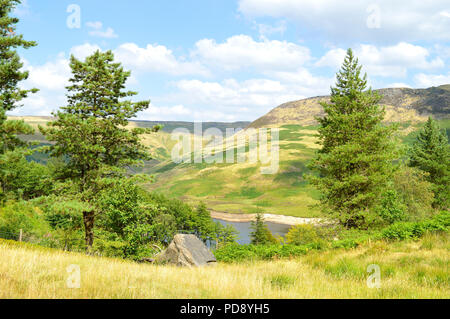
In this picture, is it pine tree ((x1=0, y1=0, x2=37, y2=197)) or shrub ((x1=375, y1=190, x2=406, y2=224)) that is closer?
pine tree ((x1=0, y1=0, x2=37, y2=197))

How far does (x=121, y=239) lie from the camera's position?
85.8 ft

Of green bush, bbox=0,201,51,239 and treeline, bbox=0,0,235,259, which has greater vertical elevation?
treeline, bbox=0,0,235,259

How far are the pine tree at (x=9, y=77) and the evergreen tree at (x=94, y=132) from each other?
2.96 metres

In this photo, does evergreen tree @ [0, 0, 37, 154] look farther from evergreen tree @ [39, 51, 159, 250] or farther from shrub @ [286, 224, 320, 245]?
shrub @ [286, 224, 320, 245]

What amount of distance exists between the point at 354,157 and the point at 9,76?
1073 inches

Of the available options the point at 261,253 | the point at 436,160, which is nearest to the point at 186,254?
the point at 261,253

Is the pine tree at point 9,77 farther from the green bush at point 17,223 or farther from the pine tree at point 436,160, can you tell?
the pine tree at point 436,160

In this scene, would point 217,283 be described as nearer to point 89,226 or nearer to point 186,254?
point 186,254

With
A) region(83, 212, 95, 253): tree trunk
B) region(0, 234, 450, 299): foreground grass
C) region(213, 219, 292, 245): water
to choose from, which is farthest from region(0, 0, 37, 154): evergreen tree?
region(213, 219, 292, 245): water

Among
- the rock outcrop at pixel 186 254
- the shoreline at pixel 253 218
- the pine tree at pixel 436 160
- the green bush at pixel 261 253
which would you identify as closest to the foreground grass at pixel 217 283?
the green bush at pixel 261 253

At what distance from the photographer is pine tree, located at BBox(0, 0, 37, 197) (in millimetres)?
19219
